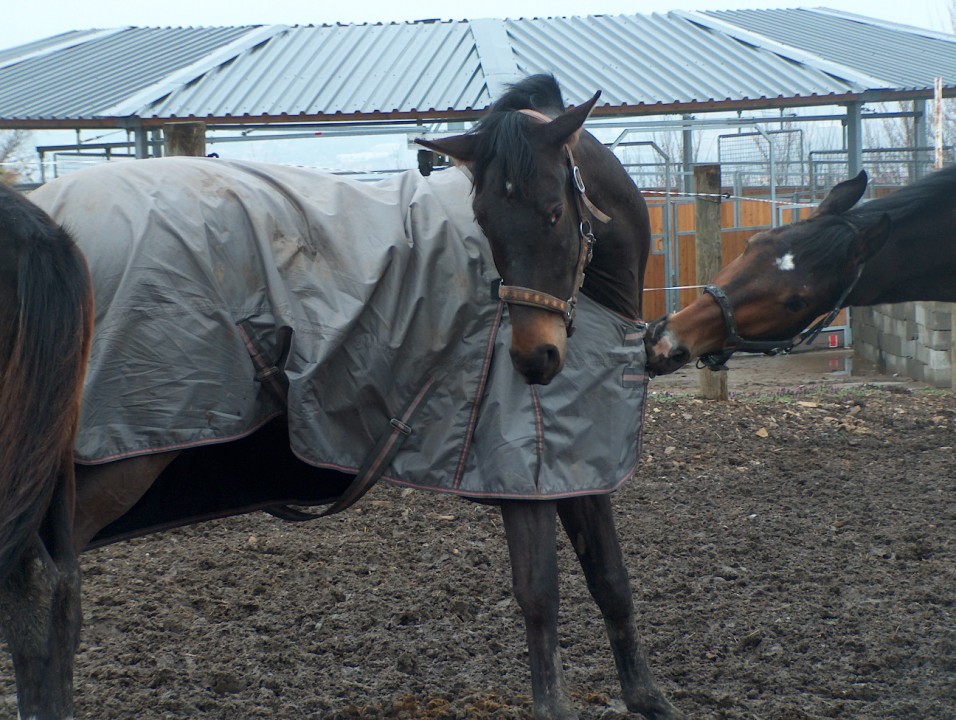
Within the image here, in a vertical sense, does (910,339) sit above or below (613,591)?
above

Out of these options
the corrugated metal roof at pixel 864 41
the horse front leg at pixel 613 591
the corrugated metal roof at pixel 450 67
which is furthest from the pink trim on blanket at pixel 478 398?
the corrugated metal roof at pixel 864 41

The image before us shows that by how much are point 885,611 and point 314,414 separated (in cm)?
233

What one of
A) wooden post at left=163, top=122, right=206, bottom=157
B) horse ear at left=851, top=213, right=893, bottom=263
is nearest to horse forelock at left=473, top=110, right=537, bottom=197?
horse ear at left=851, top=213, right=893, bottom=263

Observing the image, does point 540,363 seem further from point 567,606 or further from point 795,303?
point 567,606

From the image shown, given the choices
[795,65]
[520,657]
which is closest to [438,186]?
[520,657]

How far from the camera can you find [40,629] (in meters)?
1.97

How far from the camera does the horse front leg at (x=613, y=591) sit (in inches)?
108

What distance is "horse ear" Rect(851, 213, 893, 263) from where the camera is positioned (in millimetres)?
2986

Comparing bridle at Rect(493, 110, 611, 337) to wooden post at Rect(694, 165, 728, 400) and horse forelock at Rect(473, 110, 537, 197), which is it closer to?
horse forelock at Rect(473, 110, 537, 197)

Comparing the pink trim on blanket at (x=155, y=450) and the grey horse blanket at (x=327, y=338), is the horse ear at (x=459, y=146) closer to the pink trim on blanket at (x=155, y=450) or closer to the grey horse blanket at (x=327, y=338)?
the grey horse blanket at (x=327, y=338)

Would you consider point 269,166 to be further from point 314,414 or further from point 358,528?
point 358,528

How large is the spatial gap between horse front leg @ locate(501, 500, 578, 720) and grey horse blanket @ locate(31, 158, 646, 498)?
10cm

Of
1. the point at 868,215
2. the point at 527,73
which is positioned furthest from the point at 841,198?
the point at 527,73

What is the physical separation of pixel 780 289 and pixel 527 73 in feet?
25.5
